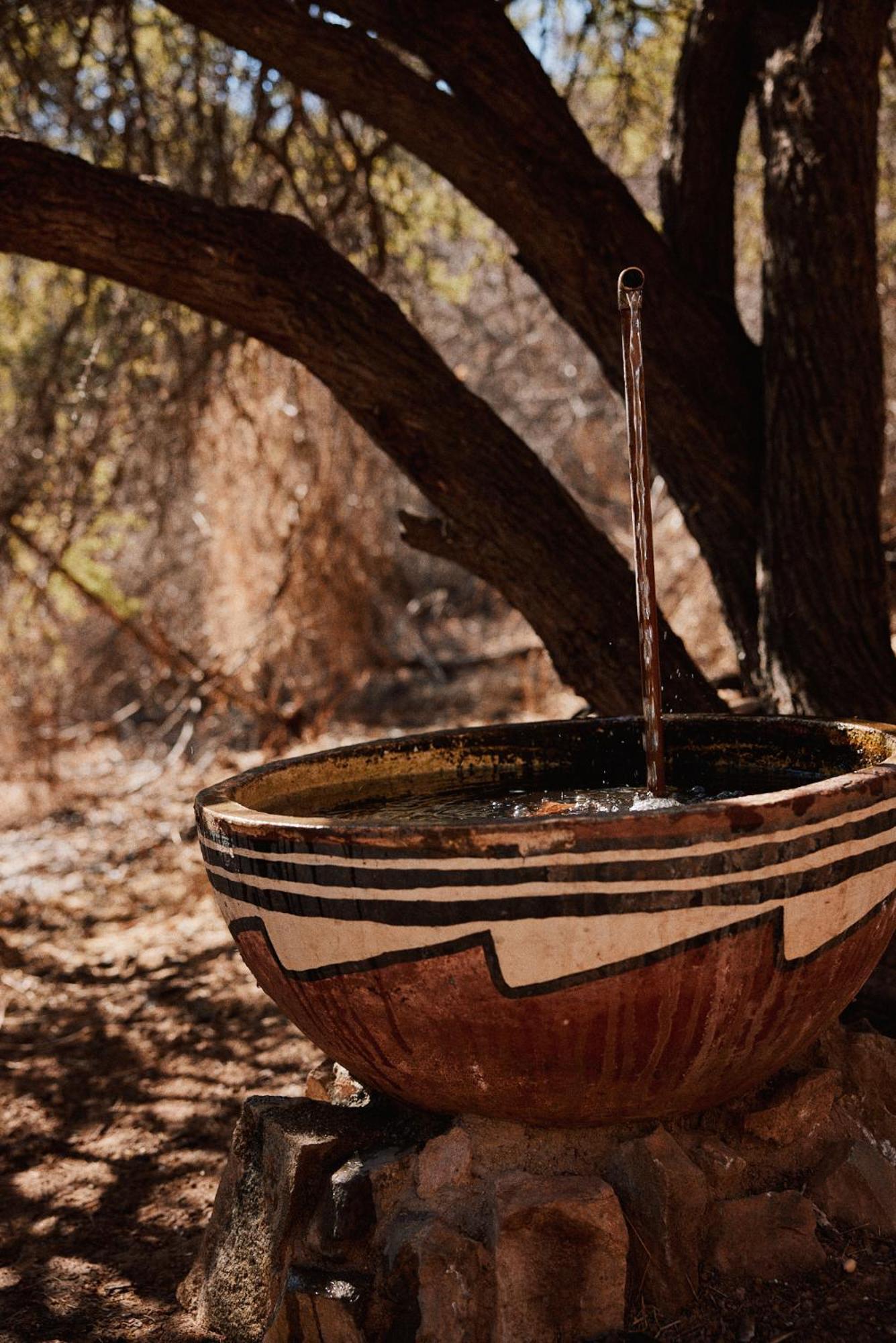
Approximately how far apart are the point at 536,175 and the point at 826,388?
3.15ft

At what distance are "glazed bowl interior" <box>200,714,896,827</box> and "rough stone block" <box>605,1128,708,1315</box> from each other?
652 mm

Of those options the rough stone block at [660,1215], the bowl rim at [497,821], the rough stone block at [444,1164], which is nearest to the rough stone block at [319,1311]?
the rough stone block at [444,1164]

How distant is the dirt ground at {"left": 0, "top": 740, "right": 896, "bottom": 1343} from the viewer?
188 cm

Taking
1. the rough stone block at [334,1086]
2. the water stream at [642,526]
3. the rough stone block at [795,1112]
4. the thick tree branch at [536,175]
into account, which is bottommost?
the rough stone block at [795,1112]

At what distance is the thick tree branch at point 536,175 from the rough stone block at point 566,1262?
84.4 inches

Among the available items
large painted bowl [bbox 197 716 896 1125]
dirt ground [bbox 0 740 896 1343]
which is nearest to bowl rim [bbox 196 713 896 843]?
large painted bowl [bbox 197 716 896 1125]

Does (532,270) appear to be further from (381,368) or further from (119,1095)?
(119,1095)

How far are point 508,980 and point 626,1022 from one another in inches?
7.0

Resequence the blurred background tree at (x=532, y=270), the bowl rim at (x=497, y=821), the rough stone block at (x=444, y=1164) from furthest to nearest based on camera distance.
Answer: the blurred background tree at (x=532, y=270) < the rough stone block at (x=444, y=1164) < the bowl rim at (x=497, y=821)

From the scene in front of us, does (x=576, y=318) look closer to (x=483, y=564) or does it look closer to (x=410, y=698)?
(x=483, y=564)

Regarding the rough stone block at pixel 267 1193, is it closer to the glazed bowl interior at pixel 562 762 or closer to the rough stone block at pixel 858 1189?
the glazed bowl interior at pixel 562 762

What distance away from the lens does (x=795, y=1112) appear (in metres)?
2.04

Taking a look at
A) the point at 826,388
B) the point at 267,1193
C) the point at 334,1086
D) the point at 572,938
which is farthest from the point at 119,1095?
the point at 826,388

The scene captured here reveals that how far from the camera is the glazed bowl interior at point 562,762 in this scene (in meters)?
2.27
